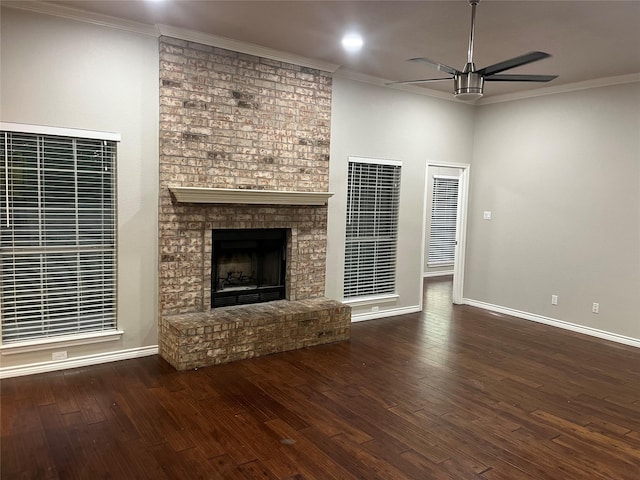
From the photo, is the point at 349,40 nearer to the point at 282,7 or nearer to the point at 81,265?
the point at 282,7

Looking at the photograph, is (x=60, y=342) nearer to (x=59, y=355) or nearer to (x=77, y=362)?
(x=59, y=355)

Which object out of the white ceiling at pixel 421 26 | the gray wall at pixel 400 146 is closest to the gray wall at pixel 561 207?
the gray wall at pixel 400 146

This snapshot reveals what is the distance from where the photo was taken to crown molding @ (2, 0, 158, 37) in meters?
3.52

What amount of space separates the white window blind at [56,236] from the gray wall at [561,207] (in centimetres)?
485

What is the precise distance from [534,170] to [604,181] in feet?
2.84

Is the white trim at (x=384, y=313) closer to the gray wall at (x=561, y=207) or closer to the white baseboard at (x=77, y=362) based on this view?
the gray wall at (x=561, y=207)

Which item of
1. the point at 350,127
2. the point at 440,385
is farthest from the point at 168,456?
the point at 350,127

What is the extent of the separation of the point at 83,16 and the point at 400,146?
12.0 ft

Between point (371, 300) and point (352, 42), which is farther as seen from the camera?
point (371, 300)

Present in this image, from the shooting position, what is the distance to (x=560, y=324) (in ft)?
18.7

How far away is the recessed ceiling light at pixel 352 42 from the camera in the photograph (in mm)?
4055

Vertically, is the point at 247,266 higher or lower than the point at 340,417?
higher

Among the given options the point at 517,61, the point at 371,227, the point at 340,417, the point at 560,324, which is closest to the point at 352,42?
the point at 517,61

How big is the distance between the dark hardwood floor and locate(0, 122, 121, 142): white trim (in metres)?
1.94
